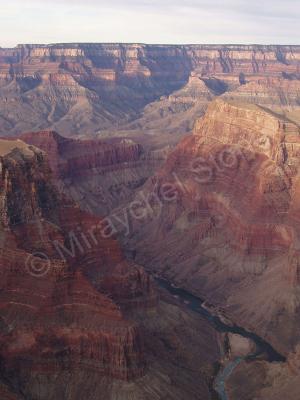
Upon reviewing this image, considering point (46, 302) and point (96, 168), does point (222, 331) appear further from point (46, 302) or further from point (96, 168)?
point (96, 168)

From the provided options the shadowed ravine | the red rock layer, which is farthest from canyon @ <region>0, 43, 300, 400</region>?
the shadowed ravine

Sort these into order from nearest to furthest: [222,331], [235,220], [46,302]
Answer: [46,302]
[222,331]
[235,220]

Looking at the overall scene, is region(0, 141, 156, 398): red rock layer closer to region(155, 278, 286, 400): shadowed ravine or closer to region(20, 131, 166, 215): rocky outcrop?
region(155, 278, 286, 400): shadowed ravine

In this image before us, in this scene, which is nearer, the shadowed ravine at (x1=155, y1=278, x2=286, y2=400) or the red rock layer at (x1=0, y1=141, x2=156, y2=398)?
the red rock layer at (x1=0, y1=141, x2=156, y2=398)

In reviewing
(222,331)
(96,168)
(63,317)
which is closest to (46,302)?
(63,317)

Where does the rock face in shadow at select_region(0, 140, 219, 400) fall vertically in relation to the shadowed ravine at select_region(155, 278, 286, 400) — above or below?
above

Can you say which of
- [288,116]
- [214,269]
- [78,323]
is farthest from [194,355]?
[288,116]

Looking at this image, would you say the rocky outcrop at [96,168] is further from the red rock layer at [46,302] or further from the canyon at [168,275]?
the red rock layer at [46,302]
